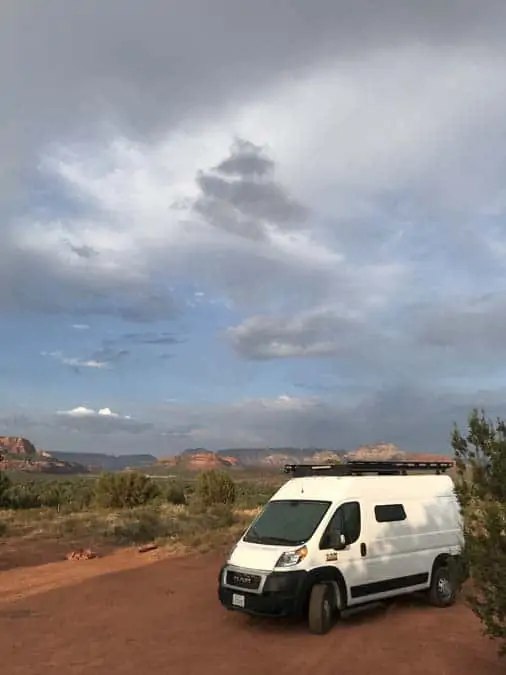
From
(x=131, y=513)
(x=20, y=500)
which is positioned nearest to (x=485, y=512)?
(x=131, y=513)

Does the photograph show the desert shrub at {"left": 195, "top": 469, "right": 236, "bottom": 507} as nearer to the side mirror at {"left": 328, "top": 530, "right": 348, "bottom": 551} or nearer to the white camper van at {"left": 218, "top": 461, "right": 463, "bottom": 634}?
the white camper van at {"left": 218, "top": 461, "right": 463, "bottom": 634}

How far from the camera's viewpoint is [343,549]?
11.3 meters

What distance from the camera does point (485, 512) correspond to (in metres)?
7.32

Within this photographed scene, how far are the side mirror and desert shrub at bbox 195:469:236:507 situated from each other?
81.8 feet

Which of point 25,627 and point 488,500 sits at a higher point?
point 488,500

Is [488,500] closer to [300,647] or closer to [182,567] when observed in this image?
[300,647]

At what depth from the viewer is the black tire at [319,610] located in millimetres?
10688

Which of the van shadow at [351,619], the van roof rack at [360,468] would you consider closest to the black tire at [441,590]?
the van shadow at [351,619]

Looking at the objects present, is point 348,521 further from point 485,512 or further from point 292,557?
point 485,512

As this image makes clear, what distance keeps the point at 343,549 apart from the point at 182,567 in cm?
850

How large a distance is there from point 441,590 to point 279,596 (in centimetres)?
382

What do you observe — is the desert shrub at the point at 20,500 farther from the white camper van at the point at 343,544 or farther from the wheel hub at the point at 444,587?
the wheel hub at the point at 444,587

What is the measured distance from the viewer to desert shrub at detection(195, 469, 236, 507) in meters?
36.4

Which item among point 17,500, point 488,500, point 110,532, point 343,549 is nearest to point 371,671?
point 343,549
